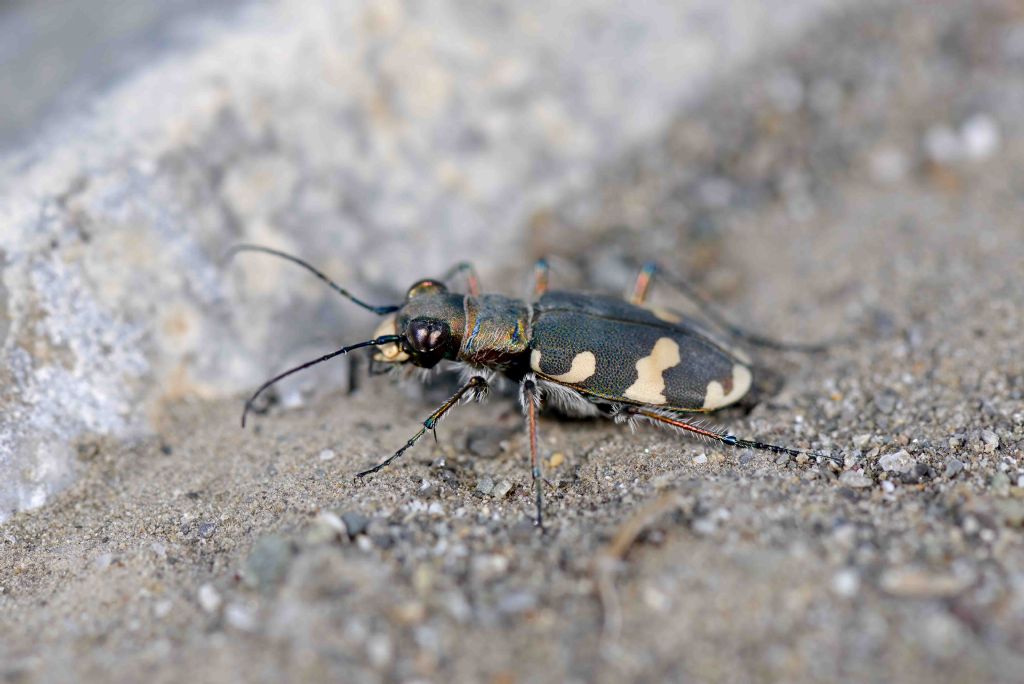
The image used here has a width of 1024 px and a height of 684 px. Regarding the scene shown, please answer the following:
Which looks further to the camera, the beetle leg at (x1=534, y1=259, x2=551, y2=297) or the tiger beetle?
the beetle leg at (x1=534, y1=259, x2=551, y2=297)

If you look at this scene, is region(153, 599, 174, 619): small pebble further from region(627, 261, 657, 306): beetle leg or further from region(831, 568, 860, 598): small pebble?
region(627, 261, 657, 306): beetle leg

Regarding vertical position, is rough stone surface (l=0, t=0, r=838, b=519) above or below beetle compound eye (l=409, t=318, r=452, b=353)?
above

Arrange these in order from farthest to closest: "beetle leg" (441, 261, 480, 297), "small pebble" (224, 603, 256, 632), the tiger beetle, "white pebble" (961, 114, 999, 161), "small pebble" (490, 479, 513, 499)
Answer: "white pebble" (961, 114, 999, 161) < "beetle leg" (441, 261, 480, 297) < the tiger beetle < "small pebble" (490, 479, 513, 499) < "small pebble" (224, 603, 256, 632)

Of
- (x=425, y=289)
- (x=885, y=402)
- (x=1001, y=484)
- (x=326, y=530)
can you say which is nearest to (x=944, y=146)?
(x=885, y=402)

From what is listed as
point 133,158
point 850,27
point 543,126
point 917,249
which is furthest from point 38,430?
point 850,27

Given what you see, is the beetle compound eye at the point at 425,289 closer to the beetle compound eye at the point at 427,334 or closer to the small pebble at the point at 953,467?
the beetle compound eye at the point at 427,334

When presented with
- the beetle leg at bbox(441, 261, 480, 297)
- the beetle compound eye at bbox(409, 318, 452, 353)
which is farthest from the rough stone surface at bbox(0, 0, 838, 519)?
the beetle compound eye at bbox(409, 318, 452, 353)

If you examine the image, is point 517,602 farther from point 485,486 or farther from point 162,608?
point 162,608
